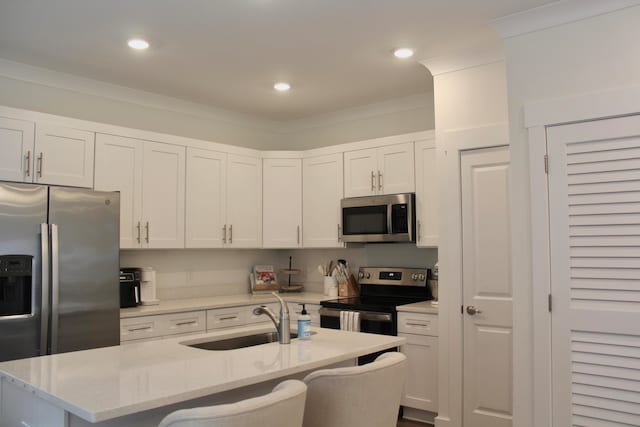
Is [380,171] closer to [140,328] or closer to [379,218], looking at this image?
[379,218]

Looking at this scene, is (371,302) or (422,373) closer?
(422,373)

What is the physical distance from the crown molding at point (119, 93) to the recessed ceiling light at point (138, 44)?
0.88m

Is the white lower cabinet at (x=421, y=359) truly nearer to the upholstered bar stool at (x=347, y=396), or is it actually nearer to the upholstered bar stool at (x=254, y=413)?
the upholstered bar stool at (x=347, y=396)

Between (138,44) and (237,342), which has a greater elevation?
(138,44)

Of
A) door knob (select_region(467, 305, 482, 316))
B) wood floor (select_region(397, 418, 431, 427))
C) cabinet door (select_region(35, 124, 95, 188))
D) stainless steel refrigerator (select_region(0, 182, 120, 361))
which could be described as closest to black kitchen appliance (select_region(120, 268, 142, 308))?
stainless steel refrigerator (select_region(0, 182, 120, 361))

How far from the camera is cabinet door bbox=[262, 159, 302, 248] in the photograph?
5062 millimetres

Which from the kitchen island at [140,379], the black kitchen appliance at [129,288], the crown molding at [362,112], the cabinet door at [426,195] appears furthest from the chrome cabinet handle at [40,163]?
the cabinet door at [426,195]

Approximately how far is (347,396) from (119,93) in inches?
137

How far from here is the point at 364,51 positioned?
144 inches

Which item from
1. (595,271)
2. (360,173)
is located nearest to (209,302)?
(360,173)

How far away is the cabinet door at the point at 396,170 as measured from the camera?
14.3 ft

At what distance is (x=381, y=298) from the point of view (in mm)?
4656

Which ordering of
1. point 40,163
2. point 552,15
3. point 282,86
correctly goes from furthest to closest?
point 282,86 → point 40,163 → point 552,15

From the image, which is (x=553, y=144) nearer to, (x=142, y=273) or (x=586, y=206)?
(x=586, y=206)
